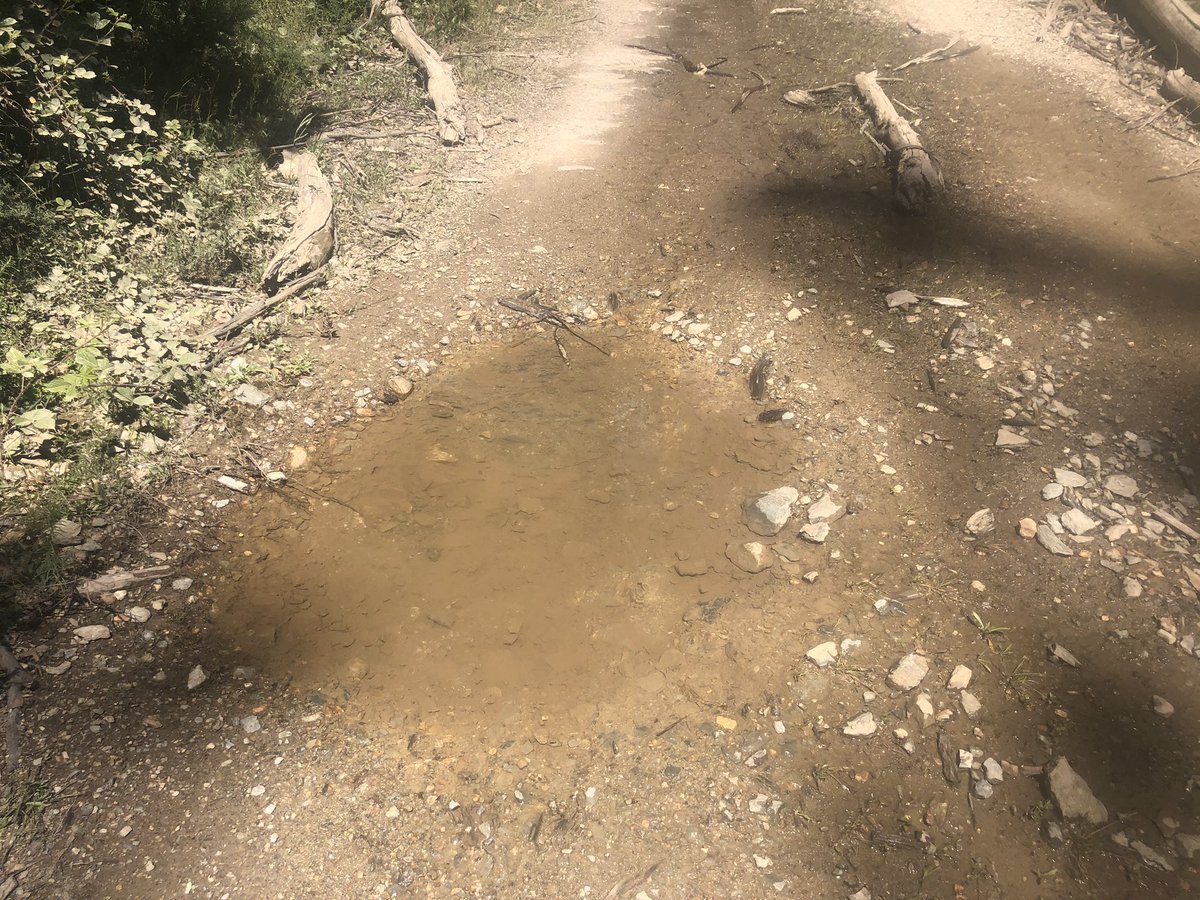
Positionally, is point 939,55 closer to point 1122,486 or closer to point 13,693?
point 1122,486

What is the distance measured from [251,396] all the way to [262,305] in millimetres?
710

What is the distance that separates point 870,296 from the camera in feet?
15.0

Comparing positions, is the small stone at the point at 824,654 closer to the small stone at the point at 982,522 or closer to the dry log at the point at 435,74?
the small stone at the point at 982,522

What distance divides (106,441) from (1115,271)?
6.14 metres

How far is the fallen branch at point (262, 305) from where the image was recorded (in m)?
4.03

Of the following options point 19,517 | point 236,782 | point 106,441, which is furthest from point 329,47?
point 236,782

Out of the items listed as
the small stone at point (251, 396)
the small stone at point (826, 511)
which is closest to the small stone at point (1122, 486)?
the small stone at point (826, 511)

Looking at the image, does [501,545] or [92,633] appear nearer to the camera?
[92,633]

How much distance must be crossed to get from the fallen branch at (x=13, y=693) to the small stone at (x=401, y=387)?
6.90 ft

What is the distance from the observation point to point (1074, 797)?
246 cm

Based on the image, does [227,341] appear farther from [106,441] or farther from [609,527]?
[609,527]

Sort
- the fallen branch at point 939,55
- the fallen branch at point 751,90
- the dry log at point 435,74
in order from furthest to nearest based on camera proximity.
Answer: the fallen branch at point 939,55, the fallen branch at point 751,90, the dry log at point 435,74

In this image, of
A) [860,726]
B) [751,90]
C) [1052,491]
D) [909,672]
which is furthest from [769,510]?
[751,90]

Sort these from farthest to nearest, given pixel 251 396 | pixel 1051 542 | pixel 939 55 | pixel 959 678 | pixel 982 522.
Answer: pixel 939 55 → pixel 251 396 → pixel 982 522 → pixel 1051 542 → pixel 959 678
